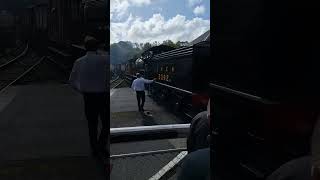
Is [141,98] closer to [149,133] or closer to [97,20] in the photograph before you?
[149,133]

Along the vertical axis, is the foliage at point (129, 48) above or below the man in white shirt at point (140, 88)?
above

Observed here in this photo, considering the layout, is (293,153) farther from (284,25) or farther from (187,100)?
(187,100)

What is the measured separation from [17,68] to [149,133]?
1.00 meters

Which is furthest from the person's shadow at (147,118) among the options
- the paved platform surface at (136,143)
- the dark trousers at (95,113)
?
the dark trousers at (95,113)

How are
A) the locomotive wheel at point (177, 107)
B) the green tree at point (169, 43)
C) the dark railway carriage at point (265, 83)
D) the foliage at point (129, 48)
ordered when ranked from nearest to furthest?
the dark railway carriage at point (265, 83)
the foliage at point (129, 48)
the green tree at point (169, 43)
the locomotive wheel at point (177, 107)

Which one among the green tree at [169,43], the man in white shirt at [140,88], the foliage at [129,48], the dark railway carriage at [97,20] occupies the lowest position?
the man in white shirt at [140,88]

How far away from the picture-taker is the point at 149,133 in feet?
6.93

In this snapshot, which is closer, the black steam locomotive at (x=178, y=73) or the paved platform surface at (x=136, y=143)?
the black steam locomotive at (x=178, y=73)

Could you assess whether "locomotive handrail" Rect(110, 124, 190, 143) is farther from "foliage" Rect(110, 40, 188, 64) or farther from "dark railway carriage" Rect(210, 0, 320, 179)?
"dark railway carriage" Rect(210, 0, 320, 179)

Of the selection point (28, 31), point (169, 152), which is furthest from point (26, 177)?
point (169, 152)

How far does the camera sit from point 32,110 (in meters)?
1.18

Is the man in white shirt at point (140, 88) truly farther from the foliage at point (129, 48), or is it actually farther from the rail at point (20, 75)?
the rail at point (20, 75)

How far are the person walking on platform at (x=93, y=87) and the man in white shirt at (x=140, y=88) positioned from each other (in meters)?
0.52

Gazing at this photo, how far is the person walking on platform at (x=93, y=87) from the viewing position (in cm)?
120
